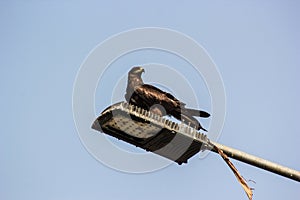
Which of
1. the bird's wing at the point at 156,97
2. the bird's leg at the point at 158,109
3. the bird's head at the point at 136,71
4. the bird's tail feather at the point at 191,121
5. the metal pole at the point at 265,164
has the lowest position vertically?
the metal pole at the point at 265,164

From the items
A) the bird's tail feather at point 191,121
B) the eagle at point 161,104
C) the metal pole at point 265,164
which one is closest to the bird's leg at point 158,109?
the eagle at point 161,104

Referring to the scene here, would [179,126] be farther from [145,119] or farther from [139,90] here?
[139,90]

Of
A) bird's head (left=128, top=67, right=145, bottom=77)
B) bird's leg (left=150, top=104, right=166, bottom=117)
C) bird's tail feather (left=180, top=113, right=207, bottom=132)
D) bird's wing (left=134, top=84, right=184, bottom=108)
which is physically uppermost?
bird's head (left=128, top=67, right=145, bottom=77)

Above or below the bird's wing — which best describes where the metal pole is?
below

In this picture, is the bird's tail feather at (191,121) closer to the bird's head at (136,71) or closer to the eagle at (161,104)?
the eagle at (161,104)


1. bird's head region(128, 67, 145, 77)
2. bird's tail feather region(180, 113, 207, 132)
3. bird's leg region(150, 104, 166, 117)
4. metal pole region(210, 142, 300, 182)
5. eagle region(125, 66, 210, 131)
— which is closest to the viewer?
metal pole region(210, 142, 300, 182)

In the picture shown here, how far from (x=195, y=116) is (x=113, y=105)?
1823 mm

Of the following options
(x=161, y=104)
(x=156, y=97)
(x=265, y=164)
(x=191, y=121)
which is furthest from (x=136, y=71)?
(x=265, y=164)

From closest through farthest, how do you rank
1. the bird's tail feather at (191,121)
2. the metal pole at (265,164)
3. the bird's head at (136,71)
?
the metal pole at (265,164)
the bird's tail feather at (191,121)
the bird's head at (136,71)

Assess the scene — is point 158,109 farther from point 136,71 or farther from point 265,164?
point 265,164

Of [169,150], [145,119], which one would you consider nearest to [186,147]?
[169,150]

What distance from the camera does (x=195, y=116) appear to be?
29.7 ft

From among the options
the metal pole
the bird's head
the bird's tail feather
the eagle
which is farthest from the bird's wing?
the metal pole

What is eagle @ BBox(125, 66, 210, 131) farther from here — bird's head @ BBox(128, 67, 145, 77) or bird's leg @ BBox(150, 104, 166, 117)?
bird's head @ BBox(128, 67, 145, 77)
